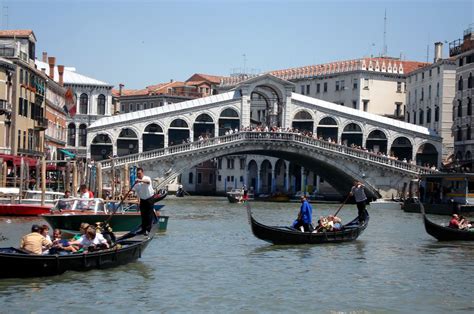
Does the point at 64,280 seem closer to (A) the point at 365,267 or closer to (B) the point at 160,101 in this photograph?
(A) the point at 365,267

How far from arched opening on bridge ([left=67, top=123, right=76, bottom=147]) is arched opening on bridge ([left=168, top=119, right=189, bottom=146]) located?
33.3ft

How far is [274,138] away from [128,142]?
646 cm

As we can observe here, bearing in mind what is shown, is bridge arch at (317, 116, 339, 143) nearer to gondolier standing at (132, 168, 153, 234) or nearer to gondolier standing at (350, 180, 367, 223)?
gondolier standing at (350, 180, 367, 223)

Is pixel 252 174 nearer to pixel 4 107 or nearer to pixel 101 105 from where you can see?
pixel 101 105

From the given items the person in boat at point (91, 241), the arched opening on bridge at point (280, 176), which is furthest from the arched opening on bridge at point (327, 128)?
the person in boat at point (91, 241)

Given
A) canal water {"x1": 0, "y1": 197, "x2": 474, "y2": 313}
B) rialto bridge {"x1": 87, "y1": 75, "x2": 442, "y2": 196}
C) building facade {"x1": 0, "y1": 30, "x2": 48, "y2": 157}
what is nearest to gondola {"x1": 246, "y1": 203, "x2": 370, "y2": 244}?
canal water {"x1": 0, "y1": 197, "x2": 474, "y2": 313}

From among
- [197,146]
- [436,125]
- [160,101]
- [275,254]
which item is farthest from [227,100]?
[275,254]

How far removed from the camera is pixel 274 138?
4244 cm

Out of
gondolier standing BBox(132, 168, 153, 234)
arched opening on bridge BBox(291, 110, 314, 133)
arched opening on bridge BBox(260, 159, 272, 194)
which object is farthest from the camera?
arched opening on bridge BBox(260, 159, 272, 194)

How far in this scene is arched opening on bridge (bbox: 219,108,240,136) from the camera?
45.3 m

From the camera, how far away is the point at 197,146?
41.5 meters

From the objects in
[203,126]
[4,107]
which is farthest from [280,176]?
[4,107]

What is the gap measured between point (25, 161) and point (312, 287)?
1540 centimetres

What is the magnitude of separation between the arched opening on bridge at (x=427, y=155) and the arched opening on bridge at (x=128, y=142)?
40.9 ft
